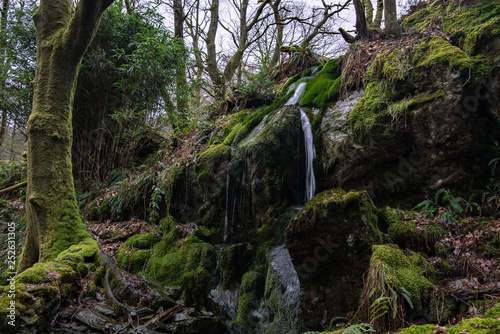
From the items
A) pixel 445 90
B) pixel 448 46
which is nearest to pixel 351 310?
pixel 445 90

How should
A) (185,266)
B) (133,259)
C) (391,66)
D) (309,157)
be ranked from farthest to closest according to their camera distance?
(133,259) → (309,157) → (391,66) → (185,266)

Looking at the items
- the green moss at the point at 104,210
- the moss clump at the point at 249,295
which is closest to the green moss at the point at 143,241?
the green moss at the point at 104,210

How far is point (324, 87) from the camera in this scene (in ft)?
19.9

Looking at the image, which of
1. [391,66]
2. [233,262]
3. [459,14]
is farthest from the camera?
[459,14]

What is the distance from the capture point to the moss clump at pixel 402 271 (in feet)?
8.00

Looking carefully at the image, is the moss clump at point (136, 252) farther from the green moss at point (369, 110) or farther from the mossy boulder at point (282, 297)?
the green moss at point (369, 110)

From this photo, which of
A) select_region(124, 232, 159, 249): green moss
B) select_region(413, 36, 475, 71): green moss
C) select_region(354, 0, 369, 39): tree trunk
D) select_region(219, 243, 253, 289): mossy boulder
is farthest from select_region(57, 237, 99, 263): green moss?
select_region(354, 0, 369, 39): tree trunk

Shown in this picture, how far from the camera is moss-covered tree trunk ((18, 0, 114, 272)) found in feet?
15.1

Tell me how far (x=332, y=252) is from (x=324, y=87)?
4.01 metres

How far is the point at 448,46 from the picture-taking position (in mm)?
4578

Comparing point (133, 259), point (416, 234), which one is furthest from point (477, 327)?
point (133, 259)

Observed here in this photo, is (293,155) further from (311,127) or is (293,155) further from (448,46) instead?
→ (448,46)

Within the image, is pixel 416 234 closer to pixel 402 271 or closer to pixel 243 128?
pixel 402 271

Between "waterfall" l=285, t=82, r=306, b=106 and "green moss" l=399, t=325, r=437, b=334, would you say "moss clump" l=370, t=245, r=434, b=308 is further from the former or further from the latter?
"waterfall" l=285, t=82, r=306, b=106
